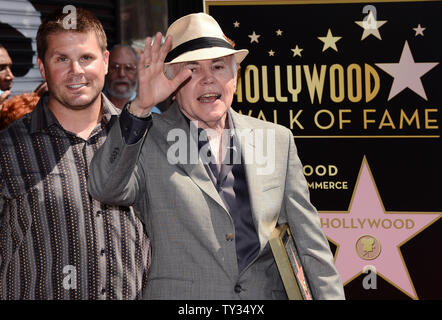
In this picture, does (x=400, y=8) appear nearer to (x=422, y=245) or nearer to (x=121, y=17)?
(x=422, y=245)

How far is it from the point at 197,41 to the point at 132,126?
636mm

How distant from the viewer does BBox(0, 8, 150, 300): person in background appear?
3.51 m

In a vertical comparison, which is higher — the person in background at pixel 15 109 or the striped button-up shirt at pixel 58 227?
the person in background at pixel 15 109

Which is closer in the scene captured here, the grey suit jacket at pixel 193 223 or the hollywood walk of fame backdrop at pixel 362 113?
the grey suit jacket at pixel 193 223

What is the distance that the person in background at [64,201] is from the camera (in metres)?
3.51

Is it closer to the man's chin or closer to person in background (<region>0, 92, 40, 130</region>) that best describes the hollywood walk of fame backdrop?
person in background (<region>0, 92, 40, 130</region>)

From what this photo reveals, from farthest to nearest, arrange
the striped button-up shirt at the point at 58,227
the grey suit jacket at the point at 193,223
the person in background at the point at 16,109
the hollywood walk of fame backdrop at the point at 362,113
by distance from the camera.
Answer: the hollywood walk of fame backdrop at the point at 362,113
the person in background at the point at 16,109
the striped button-up shirt at the point at 58,227
the grey suit jacket at the point at 193,223

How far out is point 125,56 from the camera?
665cm
